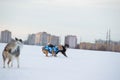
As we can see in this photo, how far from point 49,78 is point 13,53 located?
3.59 feet

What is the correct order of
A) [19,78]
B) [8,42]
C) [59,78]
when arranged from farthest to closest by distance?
1. [8,42]
2. [59,78]
3. [19,78]

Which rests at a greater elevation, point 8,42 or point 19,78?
point 8,42

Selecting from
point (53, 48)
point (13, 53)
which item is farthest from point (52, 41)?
point (13, 53)

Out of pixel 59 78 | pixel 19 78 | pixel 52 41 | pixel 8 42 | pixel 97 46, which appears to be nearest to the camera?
pixel 19 78

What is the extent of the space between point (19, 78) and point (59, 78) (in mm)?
503

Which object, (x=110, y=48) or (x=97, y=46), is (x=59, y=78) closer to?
(x=110, y=48)

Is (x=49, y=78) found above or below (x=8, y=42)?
below

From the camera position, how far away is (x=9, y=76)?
143 inches

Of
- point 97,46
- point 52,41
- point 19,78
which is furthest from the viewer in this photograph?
point 97,46

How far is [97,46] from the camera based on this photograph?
9023 mm

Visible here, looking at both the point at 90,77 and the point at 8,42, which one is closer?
the point at 90,77

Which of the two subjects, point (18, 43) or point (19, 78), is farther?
point (18, 43)

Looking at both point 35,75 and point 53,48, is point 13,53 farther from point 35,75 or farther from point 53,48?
point 53,48

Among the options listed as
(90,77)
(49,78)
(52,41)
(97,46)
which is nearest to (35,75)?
(49,78)
